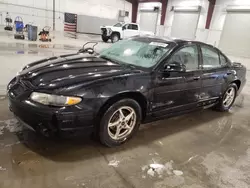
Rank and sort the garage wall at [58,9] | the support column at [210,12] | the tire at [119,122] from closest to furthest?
the tire at [119,122]
the support column at [210,12]
the garage wall at [58,9]

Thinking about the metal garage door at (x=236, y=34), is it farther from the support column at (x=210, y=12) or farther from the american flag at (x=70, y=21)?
the american flag at (x=70, y=21)

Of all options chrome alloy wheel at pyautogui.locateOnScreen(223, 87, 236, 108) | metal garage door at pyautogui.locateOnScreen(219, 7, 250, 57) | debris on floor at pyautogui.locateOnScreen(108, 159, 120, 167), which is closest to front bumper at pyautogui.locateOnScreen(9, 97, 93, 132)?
debris on floor at pyautogui.locateOnScreen(108, 159, 120, 167)

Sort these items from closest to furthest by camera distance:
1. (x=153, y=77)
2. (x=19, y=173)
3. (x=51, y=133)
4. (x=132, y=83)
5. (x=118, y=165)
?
(x=19, y=173) → (x=51, y=133) → (x=118, y=165) → (x=132, y=83) → (x=153, y=77)

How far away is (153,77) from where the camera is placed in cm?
259

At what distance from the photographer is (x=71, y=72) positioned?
233 cm

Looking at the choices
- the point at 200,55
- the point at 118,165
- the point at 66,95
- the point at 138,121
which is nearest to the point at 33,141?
the point at 66,95

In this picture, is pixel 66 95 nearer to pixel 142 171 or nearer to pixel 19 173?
pixel 19 173

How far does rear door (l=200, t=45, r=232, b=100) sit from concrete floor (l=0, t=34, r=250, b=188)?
70 cm

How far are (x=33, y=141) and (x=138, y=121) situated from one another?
4.18 feet

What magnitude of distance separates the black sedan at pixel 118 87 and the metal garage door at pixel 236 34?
12070mm

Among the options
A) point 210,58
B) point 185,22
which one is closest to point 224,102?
point 210,58

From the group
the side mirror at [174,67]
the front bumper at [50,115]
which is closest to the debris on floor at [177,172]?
the front bumper at [50,115]

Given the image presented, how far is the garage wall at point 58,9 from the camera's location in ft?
60.3

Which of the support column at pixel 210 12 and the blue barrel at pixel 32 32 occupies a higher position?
the support column at pixel 210 12
